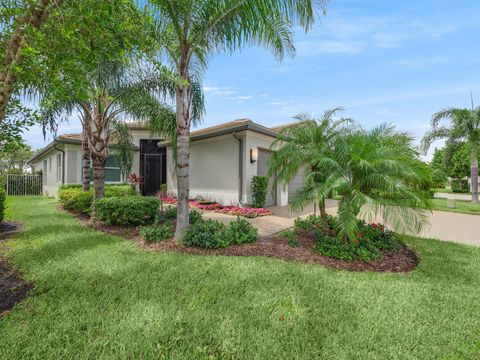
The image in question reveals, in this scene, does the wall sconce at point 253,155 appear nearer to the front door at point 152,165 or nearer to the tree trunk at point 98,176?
the tree trunk at point 98,176

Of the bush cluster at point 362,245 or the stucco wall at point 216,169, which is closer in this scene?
the bush cluster at point 362,245

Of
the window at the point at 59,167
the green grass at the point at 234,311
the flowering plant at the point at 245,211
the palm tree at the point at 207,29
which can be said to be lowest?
the green grass at the point at 234,311

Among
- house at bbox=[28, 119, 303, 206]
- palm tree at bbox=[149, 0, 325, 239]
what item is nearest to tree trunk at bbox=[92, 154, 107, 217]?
house at bbox=[28, 119, 303, 206]

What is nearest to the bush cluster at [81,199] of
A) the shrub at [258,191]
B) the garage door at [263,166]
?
the shrub at [258,191]

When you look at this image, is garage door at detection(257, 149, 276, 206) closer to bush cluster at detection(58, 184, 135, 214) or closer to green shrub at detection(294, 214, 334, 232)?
green shrub at detection(294, 214, 334, 232)

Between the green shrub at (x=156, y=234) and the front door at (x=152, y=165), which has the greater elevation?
the front door at (x=152, y=165)

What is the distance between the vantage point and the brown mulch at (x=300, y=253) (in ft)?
15.1

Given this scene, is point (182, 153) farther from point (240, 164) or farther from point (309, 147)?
point (240, 164)

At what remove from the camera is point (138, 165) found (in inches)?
645

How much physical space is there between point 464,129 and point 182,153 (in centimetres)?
1960

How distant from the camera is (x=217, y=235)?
554 cm

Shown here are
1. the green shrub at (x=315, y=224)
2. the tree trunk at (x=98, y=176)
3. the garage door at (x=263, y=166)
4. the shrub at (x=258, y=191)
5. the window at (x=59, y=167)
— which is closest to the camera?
the green shrub at (x=315, y=224)

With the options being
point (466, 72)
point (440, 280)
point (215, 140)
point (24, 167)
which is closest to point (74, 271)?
point (440, 280)

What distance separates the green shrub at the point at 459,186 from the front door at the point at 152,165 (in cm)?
3395
